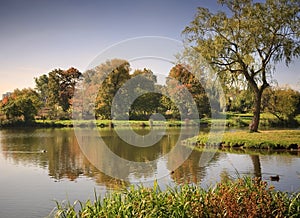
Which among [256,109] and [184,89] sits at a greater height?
[184,89]

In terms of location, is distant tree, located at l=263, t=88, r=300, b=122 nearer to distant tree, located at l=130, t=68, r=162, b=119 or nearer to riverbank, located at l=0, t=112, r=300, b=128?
riverbank, located at l=0, t=112, r=300, b=128

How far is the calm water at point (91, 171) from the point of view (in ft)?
32.5

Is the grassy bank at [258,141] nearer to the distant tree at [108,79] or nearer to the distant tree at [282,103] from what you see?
the distant tree at [282,103]

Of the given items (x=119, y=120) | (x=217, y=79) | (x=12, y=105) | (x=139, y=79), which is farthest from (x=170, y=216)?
(x=12, y=105)

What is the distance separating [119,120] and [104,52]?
23.9m

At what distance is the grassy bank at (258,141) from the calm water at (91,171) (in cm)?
152

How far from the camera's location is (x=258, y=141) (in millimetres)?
19078

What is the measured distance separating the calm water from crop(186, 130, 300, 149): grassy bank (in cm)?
152

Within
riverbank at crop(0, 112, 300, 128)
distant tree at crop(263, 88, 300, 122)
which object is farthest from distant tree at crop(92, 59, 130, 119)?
distant tree at crop(263, 88, 300, 122)

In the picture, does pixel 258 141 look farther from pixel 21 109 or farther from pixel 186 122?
pixel 21 109

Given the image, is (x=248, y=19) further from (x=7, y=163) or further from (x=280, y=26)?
(x=7, y=163)

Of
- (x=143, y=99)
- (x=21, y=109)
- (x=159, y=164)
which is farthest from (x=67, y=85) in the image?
(x=159, y=164)

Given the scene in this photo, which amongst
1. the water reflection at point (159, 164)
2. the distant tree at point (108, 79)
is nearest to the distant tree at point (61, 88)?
the distant tree at point (108, 79)

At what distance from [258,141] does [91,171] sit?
30.0ft
